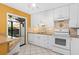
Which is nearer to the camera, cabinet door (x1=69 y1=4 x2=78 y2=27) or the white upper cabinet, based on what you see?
the white upper cabinet

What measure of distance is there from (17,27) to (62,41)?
1.02 metres

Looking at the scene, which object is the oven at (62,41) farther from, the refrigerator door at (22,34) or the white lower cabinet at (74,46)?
the refrigerator door at (22,34)

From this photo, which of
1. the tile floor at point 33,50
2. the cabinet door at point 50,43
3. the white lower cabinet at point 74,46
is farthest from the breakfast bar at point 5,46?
the white lower cabinet at point 74,46

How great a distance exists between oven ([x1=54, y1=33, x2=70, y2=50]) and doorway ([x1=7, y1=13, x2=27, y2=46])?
2.29ft

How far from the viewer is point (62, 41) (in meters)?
1.99

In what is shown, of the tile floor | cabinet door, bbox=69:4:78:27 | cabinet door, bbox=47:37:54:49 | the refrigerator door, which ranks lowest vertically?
the tile floor

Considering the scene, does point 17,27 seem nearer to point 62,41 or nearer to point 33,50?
point 33,50

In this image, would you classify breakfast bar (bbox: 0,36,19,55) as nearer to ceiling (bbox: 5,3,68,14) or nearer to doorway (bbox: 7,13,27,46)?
doorway (bbox: 7,13,27,46)

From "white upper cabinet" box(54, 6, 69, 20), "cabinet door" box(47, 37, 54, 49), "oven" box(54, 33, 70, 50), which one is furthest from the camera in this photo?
"oven" box(54, 33, 70, 50)

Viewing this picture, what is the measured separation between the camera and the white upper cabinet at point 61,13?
5.65 ft

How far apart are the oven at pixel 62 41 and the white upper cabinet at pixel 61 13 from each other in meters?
0.36

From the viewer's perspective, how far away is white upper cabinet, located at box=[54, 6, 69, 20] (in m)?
1.72

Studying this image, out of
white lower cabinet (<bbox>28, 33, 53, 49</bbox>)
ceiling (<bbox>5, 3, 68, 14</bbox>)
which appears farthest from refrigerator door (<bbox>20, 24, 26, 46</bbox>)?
ceiling (<bbox>5, 3, 68, 14</bbox>)

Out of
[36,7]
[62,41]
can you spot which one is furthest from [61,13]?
[62,41]
